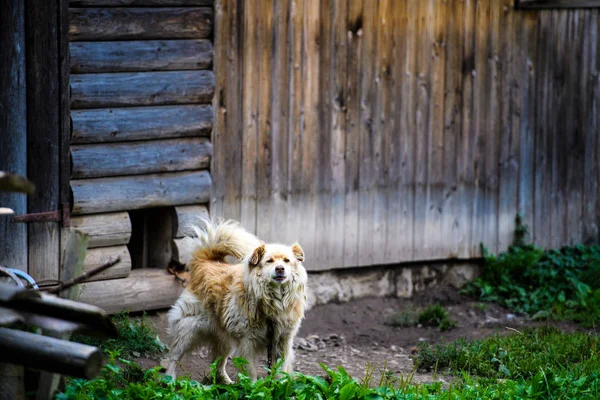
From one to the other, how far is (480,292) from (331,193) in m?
2.29

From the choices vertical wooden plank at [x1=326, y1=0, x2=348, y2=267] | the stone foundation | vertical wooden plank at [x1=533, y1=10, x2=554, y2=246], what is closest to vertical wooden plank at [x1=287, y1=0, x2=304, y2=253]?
vertical wooden plank at [x1=326, y1=0, x2=348, y2=267]

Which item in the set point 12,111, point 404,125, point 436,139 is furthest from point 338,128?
point 12,111

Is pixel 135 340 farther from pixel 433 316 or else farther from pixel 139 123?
pixel 433 316

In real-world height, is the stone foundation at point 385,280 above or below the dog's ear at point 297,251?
below

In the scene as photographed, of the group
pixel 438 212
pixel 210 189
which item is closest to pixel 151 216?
pixel 210 189

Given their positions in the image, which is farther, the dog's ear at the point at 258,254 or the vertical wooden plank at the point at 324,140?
the vertical wooden plank at the point at 324,140

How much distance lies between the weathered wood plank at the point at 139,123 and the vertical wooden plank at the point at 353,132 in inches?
69.5

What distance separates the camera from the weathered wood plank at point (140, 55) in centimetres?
809

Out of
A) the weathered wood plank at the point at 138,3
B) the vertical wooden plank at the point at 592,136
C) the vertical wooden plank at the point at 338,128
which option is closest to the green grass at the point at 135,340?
the vertical wooden plank at the point at 338,128

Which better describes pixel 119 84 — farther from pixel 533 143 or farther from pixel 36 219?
pixel 533 143

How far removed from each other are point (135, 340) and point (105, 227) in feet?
3.44

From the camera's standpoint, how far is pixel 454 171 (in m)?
10.7

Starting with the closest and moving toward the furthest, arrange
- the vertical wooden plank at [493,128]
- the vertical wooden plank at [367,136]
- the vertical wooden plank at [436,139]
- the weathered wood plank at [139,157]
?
the weathered wood plank at [139,157], the vertical wooden plank at [367,136], the vertical wooden plank at [436,139], the vertical wooden plank at [493,128]

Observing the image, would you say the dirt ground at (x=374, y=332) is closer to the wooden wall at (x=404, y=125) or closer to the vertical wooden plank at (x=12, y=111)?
the wooden wall at (x=404, y=125)
